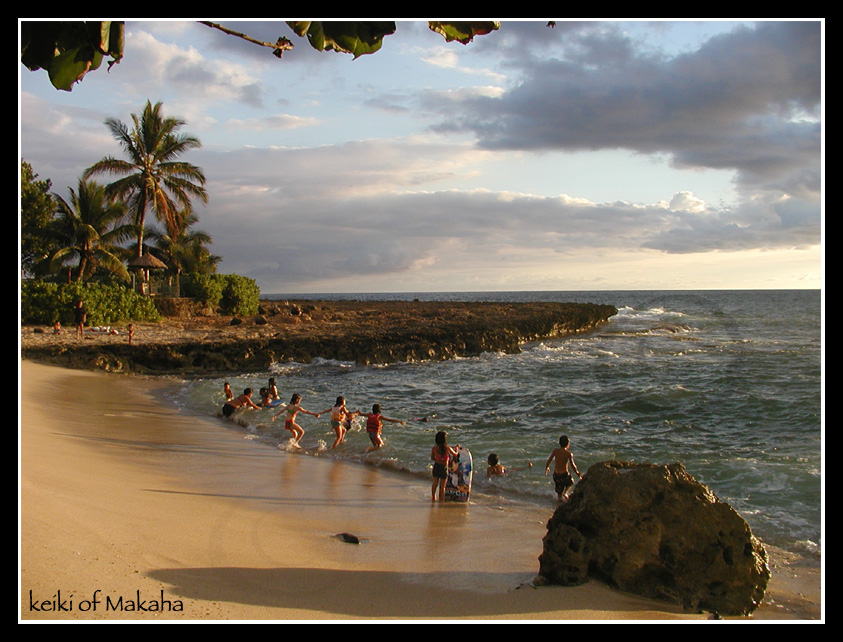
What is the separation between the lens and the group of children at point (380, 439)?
29.1 feet

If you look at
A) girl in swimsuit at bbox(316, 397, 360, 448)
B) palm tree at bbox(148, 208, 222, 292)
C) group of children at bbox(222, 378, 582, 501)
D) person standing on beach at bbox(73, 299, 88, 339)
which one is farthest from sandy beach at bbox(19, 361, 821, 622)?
palm tree at bbox(148, 208, 222, 292)

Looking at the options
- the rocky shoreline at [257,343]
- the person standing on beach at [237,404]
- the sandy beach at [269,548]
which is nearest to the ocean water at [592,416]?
the person standing on beach at [237,404]

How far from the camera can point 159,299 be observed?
32875mm

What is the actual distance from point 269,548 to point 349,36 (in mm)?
5175

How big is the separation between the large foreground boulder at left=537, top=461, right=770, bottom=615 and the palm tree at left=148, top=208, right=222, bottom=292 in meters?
37.9

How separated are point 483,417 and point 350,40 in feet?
44.8

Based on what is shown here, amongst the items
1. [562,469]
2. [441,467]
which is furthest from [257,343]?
[562,469]

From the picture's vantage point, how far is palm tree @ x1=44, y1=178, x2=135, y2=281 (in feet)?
96.7

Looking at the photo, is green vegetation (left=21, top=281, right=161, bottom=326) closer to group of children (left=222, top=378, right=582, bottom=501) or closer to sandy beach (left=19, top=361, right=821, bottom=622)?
group of children (left=222, top=378, right=582, bottom=501)

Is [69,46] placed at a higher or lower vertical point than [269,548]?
higher

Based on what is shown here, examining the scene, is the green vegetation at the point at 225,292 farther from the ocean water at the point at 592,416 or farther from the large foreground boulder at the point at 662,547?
the large foreground boulder at the point at 662,547

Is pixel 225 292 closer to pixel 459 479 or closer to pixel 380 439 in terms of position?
pixel 380 439

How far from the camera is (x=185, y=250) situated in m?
41.4

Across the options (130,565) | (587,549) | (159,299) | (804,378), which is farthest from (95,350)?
(804,378)
